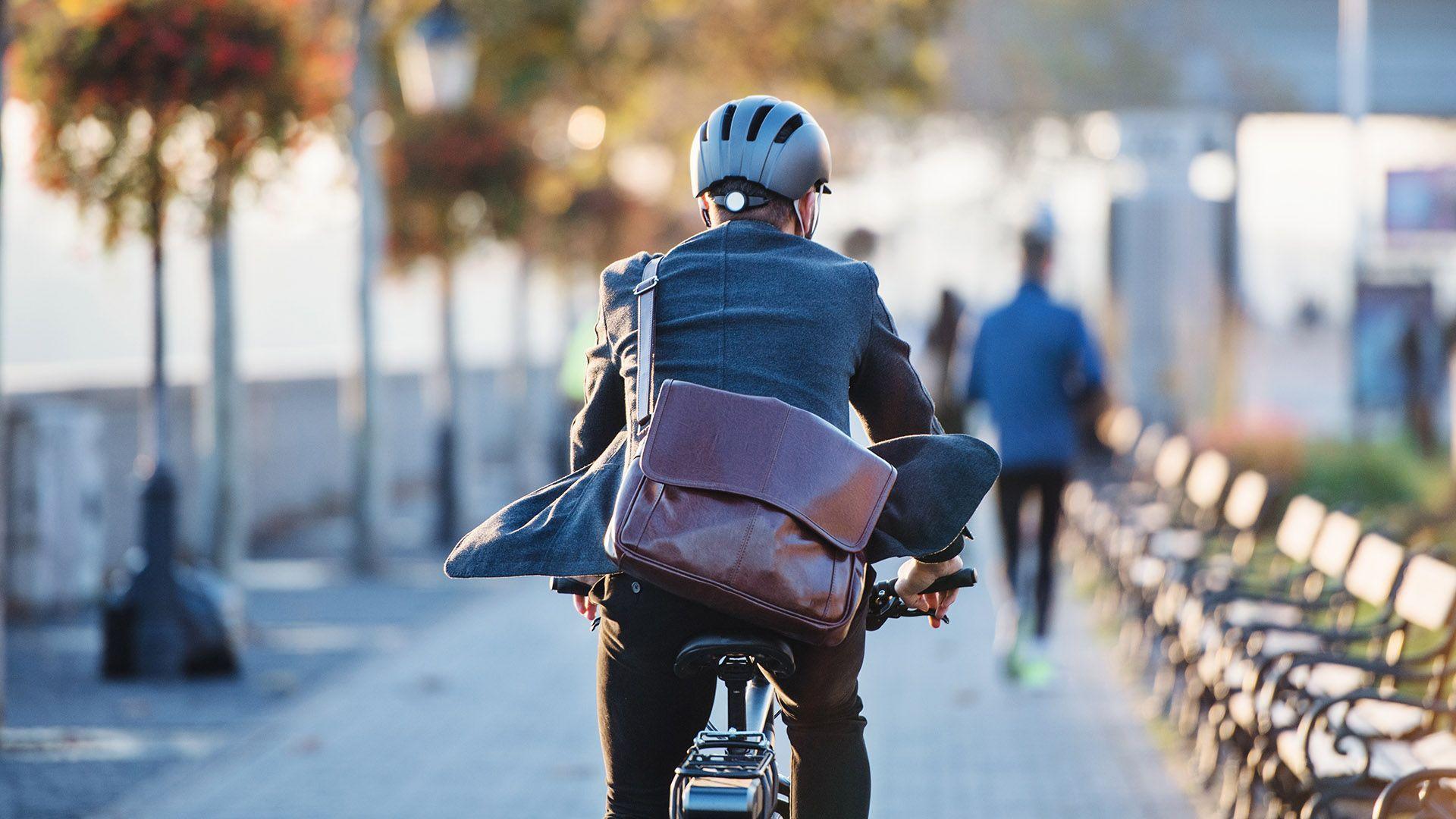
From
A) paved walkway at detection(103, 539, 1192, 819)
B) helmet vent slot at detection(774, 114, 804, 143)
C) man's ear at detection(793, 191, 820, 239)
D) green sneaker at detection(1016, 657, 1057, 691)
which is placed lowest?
paved walkway at detection(103, 539, 1192, 819)

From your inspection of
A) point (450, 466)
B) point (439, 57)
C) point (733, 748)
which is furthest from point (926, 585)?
point (450, 466)

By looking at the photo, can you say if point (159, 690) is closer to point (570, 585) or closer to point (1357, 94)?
point (570, 585)

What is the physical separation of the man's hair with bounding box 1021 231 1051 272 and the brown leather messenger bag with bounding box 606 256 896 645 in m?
5.69

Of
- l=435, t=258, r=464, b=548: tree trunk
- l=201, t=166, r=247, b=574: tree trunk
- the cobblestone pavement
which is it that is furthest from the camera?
l=435, t=258, r=464, b=548: tree trunk

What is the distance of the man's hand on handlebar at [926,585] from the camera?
378 centimetres

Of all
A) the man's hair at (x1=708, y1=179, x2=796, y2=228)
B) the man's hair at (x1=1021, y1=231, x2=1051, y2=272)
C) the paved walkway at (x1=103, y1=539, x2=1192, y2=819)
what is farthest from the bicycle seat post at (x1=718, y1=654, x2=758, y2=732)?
the man's hair at (x1=1021, y1=231, x2=1051, y2=272)

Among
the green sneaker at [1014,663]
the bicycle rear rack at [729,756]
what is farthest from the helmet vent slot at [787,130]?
the green sneaker at [1014,663]

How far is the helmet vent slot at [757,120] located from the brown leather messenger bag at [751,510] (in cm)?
52

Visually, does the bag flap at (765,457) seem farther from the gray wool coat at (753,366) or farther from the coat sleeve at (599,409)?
the coat sleeve at (599,409)

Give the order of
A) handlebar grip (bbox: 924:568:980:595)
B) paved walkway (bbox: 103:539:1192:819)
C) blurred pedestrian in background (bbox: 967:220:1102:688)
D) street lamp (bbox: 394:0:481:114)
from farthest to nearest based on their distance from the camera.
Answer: street lamp (bbox: 394:0:481:114) → blurred pedestrian in background (bbox: 967:220:1102:688) → paved walkway (bbox: 103:539:1192:819) → handlebar grip (bbox: 924:568:980:595)

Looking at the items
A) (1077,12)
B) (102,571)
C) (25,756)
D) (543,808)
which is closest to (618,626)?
(543,808)

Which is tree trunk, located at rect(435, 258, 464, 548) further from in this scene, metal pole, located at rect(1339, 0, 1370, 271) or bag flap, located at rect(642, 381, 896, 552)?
bag flap, located at rect(642, 381, 896, 552)

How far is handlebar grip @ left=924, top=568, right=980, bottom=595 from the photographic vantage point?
3773 mm

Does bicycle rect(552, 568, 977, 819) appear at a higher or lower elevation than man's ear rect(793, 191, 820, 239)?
lower
